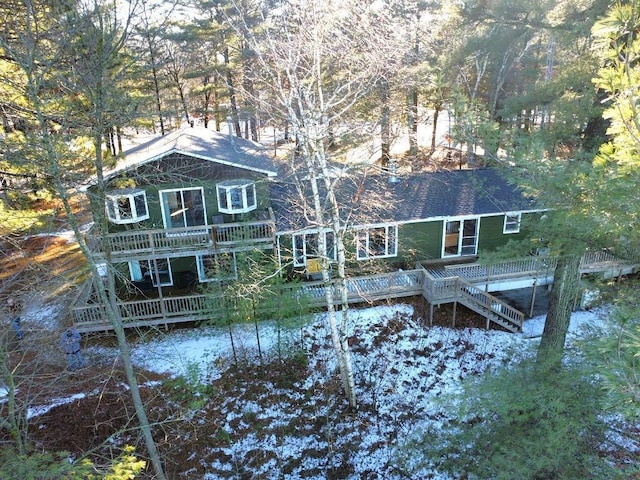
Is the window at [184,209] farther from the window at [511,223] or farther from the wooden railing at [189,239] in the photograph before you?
the window at [511,223]

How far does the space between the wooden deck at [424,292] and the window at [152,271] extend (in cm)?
142

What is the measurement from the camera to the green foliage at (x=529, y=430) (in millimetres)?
6391

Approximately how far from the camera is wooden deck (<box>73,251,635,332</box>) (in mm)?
13148

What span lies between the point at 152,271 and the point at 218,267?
419cm

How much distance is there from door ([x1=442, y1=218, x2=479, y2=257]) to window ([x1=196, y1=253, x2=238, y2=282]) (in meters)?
8.15

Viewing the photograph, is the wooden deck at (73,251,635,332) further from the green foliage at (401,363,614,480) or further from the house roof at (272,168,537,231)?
the green foliage at (401,363,614,480)

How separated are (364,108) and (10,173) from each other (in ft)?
49.3

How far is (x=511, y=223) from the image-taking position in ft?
53.8

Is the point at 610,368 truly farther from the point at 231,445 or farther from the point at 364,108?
the point at 364,108

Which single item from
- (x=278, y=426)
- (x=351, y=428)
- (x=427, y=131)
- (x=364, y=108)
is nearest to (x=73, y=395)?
(x=278, y=426)

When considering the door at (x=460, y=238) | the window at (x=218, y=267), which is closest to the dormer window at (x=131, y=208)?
the window at (x=218, y=267)

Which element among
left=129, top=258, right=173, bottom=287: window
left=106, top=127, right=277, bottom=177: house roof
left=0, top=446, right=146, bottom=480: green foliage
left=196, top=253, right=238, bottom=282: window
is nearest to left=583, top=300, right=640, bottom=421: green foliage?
left=0, top=446, right=146, bottom=480: green foliage

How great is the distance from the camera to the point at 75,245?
63.6 ft

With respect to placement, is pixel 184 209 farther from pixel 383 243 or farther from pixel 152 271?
pixel 383 243
